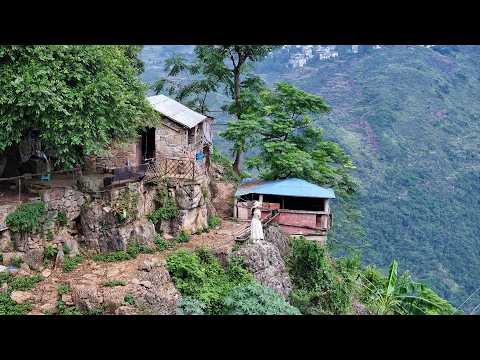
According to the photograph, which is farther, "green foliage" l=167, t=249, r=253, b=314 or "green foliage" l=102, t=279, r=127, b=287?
"green foliage" l=167, t=249, r=253, b=314

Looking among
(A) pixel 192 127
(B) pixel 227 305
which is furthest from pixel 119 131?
(B) pixel 227 305

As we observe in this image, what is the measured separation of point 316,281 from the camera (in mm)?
14109

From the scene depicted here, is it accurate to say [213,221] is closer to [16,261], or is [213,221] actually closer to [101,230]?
[101,230]

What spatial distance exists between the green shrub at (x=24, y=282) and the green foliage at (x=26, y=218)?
1.24 meters

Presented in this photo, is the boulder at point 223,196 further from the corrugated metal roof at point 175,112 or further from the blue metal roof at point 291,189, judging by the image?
the corrugated metal roof at point 175,112

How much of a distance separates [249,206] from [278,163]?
6.52ft

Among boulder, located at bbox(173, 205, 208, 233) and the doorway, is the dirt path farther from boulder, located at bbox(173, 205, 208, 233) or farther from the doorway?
the doorway

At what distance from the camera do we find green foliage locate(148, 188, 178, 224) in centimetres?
1383

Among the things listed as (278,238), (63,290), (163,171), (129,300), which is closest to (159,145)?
(163,171)

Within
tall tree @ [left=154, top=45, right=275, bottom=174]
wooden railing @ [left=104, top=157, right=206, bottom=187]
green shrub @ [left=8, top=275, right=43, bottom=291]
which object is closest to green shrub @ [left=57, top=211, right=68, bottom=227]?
green shrub @ [left=8, top=275, right=43, bottom=291]

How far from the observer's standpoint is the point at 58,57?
1127 cm

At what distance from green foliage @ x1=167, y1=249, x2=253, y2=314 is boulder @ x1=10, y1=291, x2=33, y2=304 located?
120 inches

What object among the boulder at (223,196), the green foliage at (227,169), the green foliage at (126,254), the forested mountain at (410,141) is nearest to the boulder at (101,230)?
the green foliage at (126,254)

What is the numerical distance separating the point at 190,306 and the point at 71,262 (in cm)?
336
